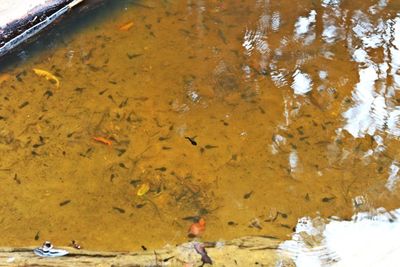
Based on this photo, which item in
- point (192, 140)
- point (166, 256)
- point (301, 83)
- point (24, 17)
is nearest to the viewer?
point (166, 256)

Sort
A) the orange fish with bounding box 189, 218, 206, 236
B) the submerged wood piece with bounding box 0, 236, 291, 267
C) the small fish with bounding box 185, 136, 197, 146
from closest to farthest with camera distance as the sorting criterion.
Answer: the submerged wood piece with bounding box 0, 236, 291, 267 < the orange fish with bounding box 189, 218, 206, 236 < the small fish with bounding box 185, 136, 197, 146

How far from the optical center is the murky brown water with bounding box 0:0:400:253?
266cm

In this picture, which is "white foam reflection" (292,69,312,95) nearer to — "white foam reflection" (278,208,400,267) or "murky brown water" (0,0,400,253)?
"murky brown water" (0,0,400,253)

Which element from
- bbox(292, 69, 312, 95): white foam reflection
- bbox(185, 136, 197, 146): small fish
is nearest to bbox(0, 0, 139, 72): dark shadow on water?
bbox(185, 136, 197, 146): small fish

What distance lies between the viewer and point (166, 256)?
2.48 m

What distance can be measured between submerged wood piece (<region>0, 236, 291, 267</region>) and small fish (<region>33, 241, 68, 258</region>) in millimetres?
19

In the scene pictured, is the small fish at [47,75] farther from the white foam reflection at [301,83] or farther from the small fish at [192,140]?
the white foam reflection at [301,83]

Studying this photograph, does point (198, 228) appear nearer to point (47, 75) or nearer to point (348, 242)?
point (348, 242)

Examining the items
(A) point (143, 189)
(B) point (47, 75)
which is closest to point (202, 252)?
(A) point (143, 189)

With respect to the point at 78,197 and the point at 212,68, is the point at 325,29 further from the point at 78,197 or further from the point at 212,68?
the point at 78,197

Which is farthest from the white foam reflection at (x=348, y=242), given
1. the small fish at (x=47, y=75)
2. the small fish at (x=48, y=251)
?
the small fish at (x=47, y=75)

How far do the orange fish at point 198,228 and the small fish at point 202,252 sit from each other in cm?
6

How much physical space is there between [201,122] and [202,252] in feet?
2.84

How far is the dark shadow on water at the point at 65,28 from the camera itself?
3498mm
